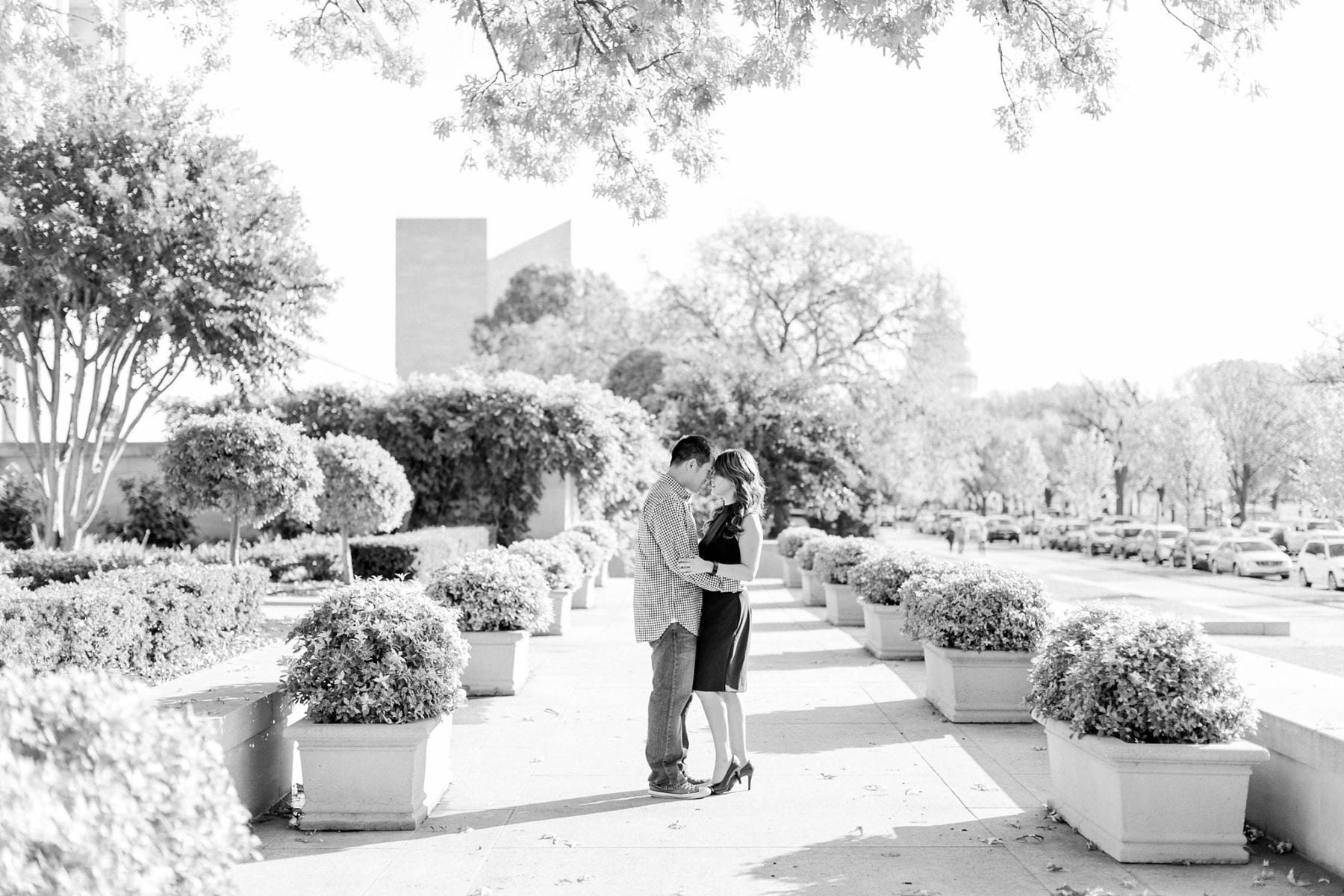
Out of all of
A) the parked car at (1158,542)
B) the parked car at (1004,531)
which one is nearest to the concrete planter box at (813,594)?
the parked car at (1158,542)

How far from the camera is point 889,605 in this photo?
12.2 m

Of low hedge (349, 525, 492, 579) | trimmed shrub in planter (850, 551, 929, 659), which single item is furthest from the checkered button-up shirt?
low hedge (349, 525, 492, 579)

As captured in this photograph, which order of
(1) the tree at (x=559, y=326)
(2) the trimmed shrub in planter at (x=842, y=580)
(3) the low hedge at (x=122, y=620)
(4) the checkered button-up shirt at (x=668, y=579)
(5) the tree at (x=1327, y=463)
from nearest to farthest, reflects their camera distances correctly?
(4) the checkered button-up shirt at (x=668, y=579), (3) the low hedge at (x=122, y=620), (2) the trimmed shrub in planter at (x=842, y=580), (5) the tree at (x=1327, y=463), (1) the tree at (x=559, y=326)

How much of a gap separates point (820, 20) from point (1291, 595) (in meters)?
25.1

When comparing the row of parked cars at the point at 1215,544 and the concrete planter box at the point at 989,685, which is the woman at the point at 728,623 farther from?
the row of parked cars at the point at 1215,544

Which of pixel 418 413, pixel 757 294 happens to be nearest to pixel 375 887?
pixel 418 413

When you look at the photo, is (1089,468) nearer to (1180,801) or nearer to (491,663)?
(491,663)

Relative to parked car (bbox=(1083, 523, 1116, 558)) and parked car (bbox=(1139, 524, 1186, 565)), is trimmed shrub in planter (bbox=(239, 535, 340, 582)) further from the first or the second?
parked car (bbox=(1083, 523, 1116, 558))

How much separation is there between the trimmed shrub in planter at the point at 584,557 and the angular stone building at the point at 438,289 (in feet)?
137

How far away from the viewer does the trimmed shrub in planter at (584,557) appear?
1802cm

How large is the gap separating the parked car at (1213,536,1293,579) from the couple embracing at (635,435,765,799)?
32033mm

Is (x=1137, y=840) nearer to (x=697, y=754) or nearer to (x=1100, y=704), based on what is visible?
(x=1100, y=704)

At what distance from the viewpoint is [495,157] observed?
10.3m

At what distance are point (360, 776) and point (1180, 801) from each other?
3.95m
